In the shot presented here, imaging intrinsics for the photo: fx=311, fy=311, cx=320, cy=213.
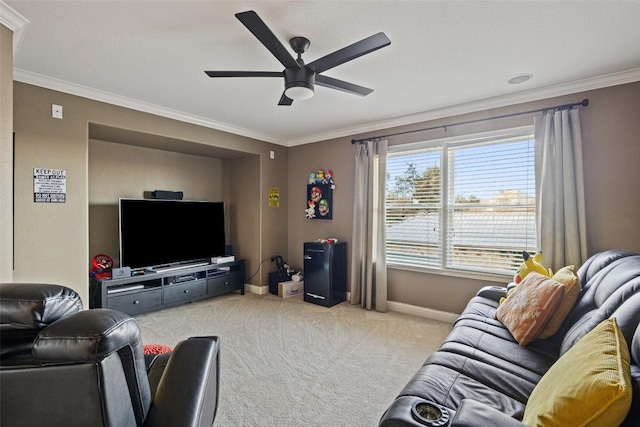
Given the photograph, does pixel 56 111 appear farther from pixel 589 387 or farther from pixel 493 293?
pixel 493 293

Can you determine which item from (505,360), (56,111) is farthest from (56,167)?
(505,360)

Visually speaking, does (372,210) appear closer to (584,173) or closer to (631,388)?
(584,173)

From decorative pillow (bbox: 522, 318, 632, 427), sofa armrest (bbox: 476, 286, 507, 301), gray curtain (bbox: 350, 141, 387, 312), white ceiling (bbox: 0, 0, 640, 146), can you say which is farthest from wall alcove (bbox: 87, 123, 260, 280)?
decorative pillow (bbox: 522, 318, 632, 427)

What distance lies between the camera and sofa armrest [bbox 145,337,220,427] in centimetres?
102

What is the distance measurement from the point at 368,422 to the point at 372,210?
260 centimetres

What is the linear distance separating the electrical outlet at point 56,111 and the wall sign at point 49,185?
0.50 m

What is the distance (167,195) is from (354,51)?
3.46 meters

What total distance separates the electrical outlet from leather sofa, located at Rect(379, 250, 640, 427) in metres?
3.59

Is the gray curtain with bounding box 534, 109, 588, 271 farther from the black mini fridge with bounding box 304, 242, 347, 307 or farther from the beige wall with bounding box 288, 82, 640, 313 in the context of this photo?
the black mini fridge with bounding box 304, 242, 347, 307

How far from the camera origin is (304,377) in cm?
243

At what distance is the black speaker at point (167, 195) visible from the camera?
13.9ft

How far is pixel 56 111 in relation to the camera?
2.89m

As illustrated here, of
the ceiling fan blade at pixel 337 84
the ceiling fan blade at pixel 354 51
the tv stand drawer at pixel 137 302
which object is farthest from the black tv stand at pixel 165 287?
the ceiling fan blade at pixel 354 51

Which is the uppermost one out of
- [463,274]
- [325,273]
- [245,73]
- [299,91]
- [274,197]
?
[245,73]
